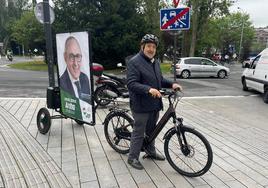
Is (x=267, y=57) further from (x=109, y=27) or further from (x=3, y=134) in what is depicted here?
(x=109, y=27)

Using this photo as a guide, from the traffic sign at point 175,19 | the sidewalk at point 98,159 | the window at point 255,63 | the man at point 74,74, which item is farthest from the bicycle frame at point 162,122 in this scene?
Answer: the window at point 255,63

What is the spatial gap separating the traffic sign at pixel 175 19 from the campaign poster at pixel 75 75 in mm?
3027

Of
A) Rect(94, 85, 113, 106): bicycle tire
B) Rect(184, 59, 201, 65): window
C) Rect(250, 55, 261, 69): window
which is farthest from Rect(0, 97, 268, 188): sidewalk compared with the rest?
Rect(184, 59, 201, 65): window

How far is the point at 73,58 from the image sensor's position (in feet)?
16.4

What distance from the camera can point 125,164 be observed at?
13.7 ft

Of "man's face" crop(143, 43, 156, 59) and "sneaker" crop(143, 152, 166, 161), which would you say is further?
"sneaker" crop(143, 152, 166, 161)

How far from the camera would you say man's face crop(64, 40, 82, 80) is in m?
4.84

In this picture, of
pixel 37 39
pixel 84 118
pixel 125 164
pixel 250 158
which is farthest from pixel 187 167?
pixel 37 39

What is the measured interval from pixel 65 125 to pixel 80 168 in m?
2.14

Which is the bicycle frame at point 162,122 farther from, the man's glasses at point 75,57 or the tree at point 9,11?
the tree at point 9,11

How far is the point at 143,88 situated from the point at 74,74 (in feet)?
6.50

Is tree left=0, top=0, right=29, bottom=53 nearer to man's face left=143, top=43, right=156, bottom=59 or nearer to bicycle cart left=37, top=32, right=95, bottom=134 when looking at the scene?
bicycle cart left=37, top=32, right=95, bottom=134

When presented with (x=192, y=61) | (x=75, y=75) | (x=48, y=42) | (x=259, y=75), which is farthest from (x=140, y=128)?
(x=192, y=61)

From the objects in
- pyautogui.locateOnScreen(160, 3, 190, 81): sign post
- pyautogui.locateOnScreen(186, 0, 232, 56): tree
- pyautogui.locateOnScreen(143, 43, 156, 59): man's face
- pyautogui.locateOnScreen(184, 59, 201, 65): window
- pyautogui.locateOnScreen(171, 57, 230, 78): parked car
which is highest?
pyautogui.locateOnScreen(186, 0, 232, 56): tree
